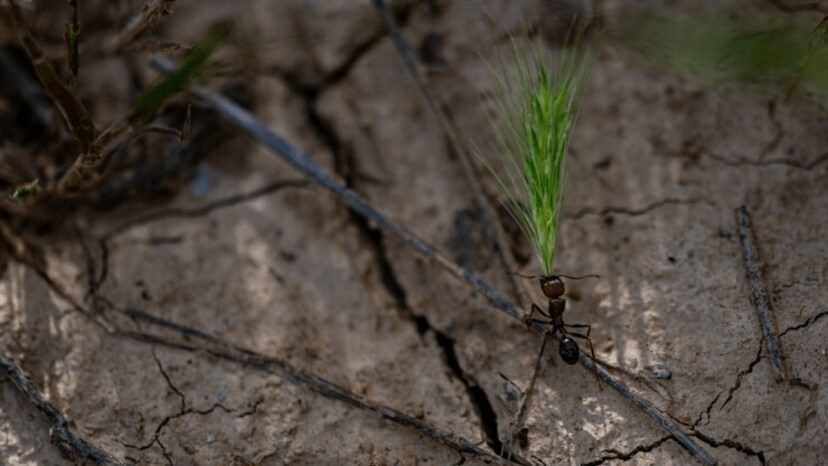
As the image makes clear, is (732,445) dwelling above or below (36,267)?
above

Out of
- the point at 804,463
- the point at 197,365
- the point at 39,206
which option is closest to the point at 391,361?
the point at 197,365

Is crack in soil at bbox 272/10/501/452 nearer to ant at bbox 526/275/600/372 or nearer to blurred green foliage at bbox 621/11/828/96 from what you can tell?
ant at bbox 526/275/600/372

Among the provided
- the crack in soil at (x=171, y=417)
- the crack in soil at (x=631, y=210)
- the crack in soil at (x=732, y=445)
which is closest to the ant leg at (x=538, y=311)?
the crack in soil at (x=631, y=210)

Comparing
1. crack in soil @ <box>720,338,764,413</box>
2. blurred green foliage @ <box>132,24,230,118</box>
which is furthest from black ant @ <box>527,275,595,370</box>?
blurred green foliage @ <box>132,24,230,118</box>

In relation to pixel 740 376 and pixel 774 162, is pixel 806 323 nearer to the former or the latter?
pixel 740 376

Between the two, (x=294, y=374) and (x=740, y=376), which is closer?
(x=740, y=376)

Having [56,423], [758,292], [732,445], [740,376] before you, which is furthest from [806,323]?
[56,423]
